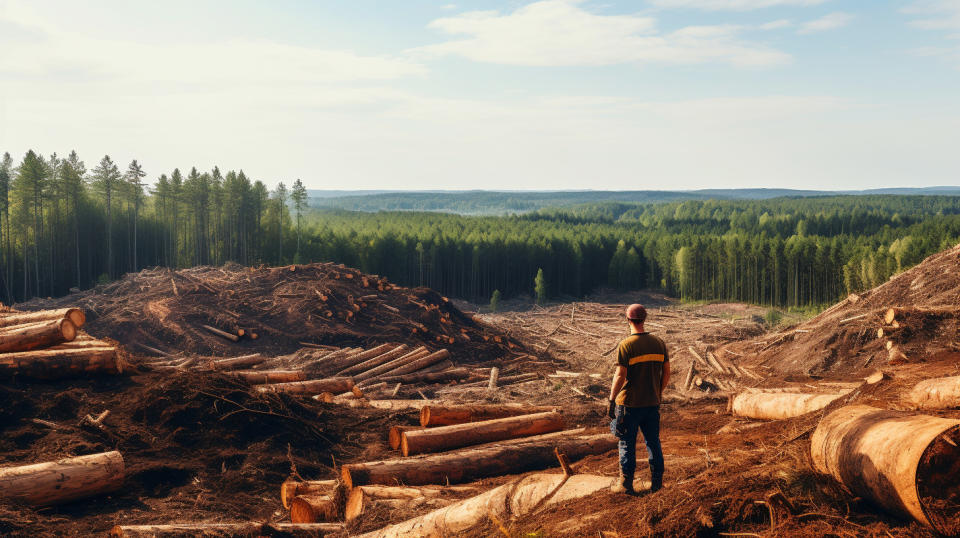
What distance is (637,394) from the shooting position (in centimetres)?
715

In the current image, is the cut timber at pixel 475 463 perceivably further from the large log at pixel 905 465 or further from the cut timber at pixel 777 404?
the large log at pixel 905 465

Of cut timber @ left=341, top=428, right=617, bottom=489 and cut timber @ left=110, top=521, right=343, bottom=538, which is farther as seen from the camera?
cut timber @ left=341, top=428, right=617, bottom=489

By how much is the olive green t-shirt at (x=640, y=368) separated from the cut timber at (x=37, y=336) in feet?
40.1

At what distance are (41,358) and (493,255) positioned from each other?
5770cm

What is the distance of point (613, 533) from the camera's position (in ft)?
18.7

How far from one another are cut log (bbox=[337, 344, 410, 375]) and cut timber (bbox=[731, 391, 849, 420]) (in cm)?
1138

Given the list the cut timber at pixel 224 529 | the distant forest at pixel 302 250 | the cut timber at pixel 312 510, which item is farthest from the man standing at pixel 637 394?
the distant forest at pixel 302 250

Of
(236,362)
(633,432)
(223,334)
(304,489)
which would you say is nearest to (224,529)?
(304,489)

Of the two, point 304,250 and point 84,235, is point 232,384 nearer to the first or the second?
point 84,235

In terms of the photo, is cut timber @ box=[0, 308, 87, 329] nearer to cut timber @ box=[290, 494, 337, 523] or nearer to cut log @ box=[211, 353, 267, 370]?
cut log @ box=[211, 353, 267, 370]

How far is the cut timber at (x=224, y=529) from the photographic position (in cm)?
792

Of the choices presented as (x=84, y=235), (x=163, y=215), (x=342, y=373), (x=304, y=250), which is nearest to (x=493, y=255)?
(x=304, y=250)

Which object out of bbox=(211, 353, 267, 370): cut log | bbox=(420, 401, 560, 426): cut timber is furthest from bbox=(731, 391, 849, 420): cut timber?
bbox=(211, 353, 267, 370): cut log

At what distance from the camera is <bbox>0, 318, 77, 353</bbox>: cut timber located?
533 inches
